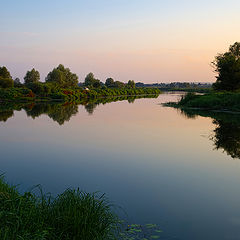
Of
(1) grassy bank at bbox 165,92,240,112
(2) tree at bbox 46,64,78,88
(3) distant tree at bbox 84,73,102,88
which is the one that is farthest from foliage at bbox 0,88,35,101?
(3) distant tree at bbox 84,73,102,88

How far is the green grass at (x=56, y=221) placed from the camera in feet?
17.1

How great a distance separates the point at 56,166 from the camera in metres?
12.2

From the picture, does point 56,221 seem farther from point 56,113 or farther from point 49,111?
point 49,111

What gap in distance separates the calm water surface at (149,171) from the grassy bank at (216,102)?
1701 centimetres

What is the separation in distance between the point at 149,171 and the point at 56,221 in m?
6.25

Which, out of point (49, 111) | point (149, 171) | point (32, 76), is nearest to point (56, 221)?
point (149, 171)

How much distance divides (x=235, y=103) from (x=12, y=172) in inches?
1288

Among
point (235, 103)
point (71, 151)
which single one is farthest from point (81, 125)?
point (235, 103)

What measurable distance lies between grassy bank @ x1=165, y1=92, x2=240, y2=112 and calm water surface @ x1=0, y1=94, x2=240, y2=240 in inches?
670

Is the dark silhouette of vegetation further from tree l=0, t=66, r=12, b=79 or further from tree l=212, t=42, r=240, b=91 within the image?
tree l=212, t=42, r=240, b=91

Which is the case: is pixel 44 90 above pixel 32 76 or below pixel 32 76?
below

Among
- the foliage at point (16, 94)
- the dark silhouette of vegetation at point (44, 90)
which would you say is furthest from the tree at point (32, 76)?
the foliage at point (16, 94)

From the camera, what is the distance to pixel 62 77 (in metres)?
106

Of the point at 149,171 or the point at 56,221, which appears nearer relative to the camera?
the point at 56,221
